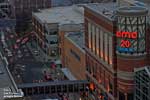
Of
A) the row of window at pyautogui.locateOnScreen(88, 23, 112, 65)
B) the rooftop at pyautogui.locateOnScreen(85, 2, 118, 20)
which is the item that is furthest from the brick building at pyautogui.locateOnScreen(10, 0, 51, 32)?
the row of window at pyautogui.locateOnScreen(88, 23, 112, 65)

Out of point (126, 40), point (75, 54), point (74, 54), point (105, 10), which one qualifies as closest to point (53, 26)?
point (74, 54)

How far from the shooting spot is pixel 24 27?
487 ft

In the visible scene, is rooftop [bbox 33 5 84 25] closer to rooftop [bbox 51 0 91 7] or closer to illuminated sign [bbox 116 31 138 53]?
rooftop [bbox 51 0 91 7]

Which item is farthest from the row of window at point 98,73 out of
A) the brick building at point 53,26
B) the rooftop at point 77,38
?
the brick building at point 53,26

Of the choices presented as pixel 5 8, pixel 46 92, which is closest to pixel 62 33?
pixel 46 92

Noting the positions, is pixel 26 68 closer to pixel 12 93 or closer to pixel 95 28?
pixel 95 28

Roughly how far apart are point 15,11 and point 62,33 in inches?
2009

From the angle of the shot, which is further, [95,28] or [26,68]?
[26,68]

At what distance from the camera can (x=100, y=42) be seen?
77.8 meters

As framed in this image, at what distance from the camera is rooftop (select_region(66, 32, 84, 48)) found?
95.3 metres

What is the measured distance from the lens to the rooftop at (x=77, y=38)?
9526 centimetres

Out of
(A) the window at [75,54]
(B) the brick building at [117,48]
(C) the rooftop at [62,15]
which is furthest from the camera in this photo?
(C) the rooftop at [62,15]

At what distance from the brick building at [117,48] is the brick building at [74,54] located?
8.74 metres

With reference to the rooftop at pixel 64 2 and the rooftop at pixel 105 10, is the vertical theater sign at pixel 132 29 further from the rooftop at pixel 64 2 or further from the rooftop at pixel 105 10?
the rooftop at pixel 64 2
